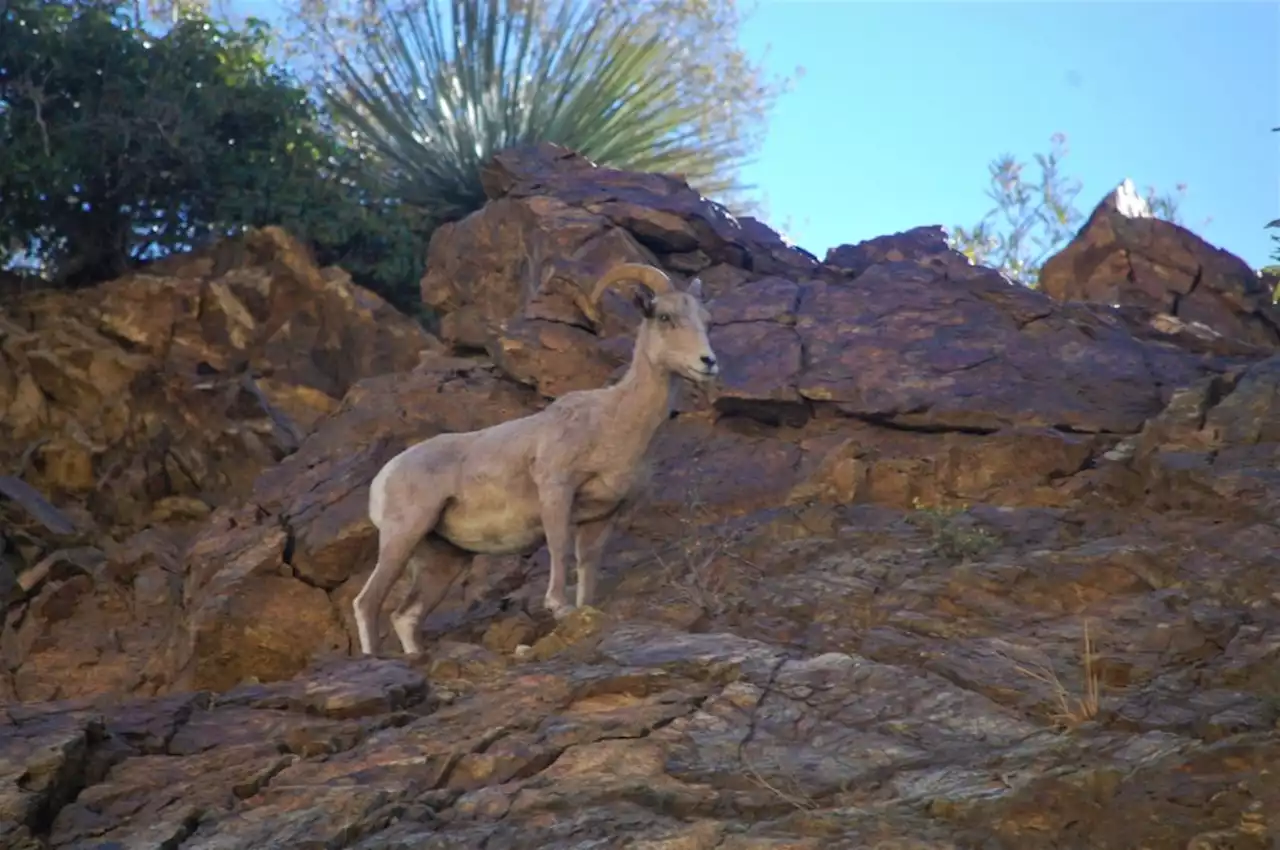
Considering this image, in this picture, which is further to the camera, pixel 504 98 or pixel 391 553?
pixel 504 98

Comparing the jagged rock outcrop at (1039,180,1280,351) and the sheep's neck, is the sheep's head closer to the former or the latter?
the sheep's neck

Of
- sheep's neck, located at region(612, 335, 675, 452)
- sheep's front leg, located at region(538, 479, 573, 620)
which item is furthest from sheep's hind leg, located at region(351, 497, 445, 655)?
sheep's neck, located at region(612, 335, 675, 452)

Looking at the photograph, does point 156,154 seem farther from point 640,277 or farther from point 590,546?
point 590,546

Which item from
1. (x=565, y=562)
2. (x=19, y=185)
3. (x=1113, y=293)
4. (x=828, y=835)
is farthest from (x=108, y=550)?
(x=828, y=835)

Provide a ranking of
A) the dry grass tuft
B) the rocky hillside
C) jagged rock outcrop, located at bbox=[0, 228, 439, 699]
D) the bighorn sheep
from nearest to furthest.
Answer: the rocky hillside → the dry grass tuft → the bighorn sheep → jagged rock outcrop, located at bbox=[0, 228, 439, 699]

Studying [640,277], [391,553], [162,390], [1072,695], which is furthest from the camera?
[162,390]

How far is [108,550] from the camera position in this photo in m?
14.7

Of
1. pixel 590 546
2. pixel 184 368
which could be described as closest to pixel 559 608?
pixel 590 546

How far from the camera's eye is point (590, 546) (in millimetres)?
9781

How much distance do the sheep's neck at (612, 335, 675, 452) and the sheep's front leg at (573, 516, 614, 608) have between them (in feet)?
1.95

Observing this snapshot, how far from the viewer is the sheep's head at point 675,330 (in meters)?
9.38

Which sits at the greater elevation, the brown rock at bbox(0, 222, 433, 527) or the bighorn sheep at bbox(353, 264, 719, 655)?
the brown rock at bbox(0, 222, 433, 527)

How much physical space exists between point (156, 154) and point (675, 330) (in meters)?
9.63

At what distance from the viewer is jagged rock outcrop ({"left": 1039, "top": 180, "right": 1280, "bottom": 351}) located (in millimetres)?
13508
